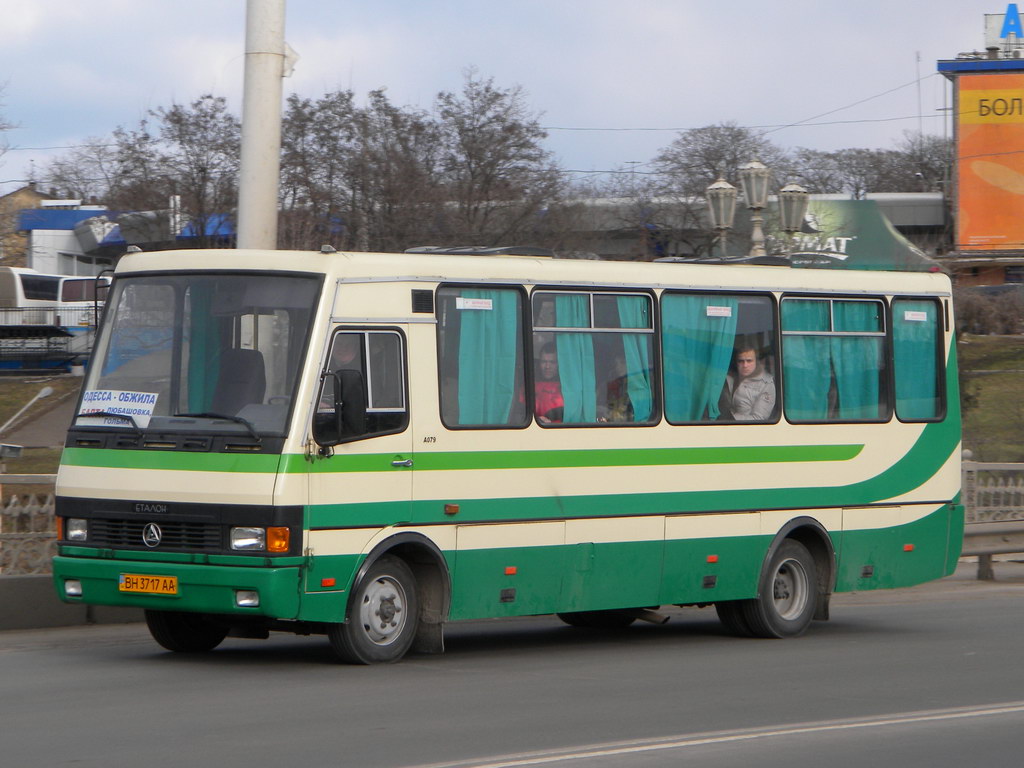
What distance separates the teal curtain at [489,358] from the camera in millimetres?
10992

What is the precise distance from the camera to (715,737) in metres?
8.01

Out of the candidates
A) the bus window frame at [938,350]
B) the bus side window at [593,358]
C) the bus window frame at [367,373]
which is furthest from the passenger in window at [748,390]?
the bus window frame at [367,373]

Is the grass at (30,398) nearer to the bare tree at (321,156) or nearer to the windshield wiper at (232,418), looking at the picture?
the bare tree at (321,156)

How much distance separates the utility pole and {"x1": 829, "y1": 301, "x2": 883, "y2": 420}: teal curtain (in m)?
5.43

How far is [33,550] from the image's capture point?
12.8 meters

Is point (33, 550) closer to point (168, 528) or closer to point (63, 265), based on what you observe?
point (168, 528)

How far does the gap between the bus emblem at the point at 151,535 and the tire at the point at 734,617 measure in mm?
5131

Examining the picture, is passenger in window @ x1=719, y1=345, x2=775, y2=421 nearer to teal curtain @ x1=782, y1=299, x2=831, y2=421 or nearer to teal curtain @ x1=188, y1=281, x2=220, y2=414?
teal curtain @ x1=782, y1=299, x2=831, y2=421

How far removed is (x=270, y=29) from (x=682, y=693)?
27.4ft

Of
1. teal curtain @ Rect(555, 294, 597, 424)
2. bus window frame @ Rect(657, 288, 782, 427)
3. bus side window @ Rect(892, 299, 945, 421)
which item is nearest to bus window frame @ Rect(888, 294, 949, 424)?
bus side window @ Rect(892, 299, 945, 421)

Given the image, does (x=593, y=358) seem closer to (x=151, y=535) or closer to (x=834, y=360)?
(x=834, y=360)

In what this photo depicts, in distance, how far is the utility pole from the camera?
14.9 meters

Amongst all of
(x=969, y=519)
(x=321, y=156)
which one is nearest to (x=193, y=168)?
(x=321, y=156)

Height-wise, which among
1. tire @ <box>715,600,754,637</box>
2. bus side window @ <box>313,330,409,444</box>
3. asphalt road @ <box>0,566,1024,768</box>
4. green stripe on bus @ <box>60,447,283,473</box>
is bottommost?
asphalt road @ <box>0,566,1024,768</box>
